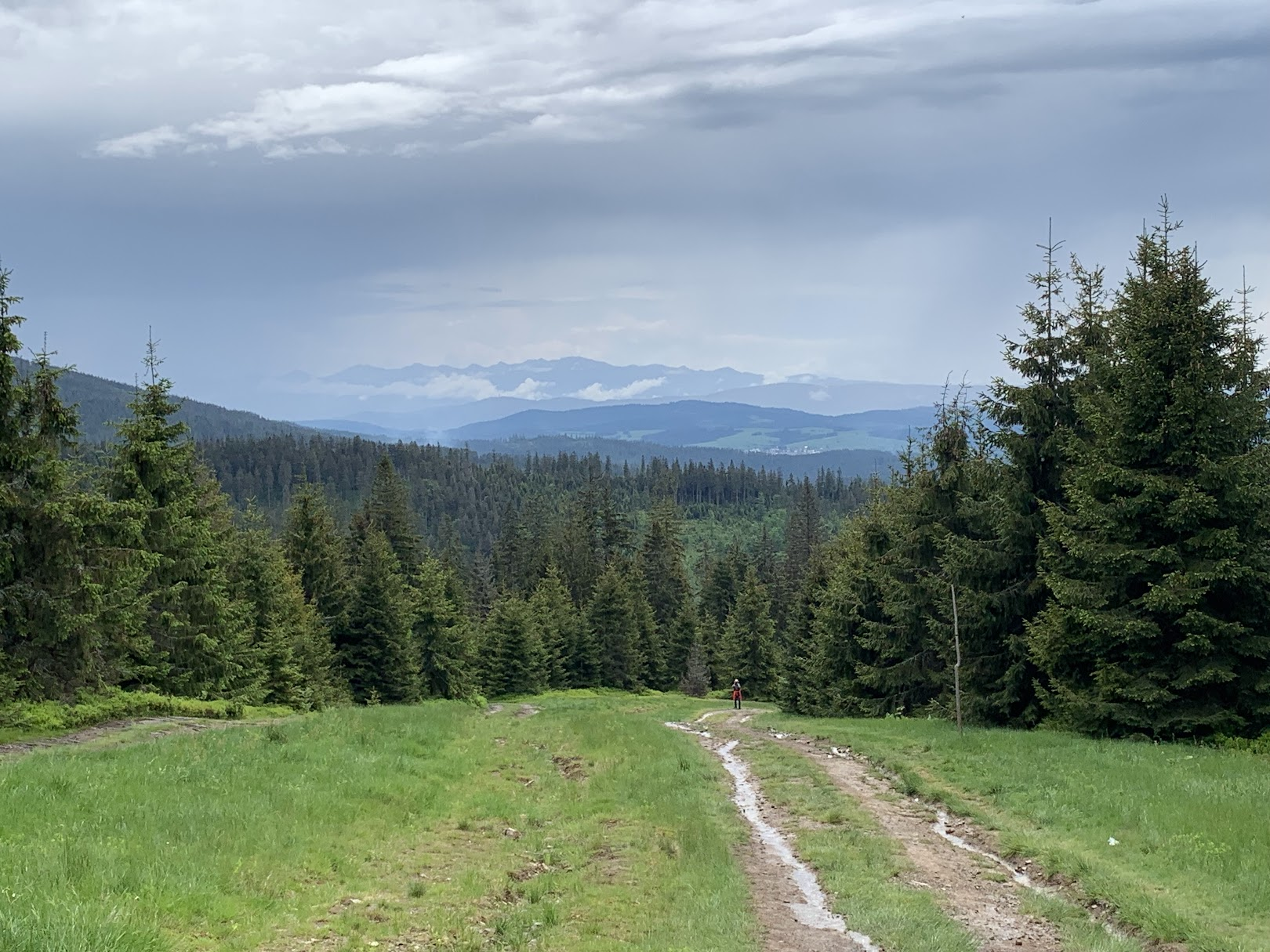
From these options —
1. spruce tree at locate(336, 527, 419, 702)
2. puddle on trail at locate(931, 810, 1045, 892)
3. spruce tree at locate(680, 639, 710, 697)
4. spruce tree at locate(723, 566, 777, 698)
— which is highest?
puddle on trail at locate(931, 810, 1045, 892)

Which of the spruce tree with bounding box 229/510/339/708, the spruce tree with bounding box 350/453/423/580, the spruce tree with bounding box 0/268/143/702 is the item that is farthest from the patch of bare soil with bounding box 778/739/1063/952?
the spruce tree with bounding box 350/453/423/580

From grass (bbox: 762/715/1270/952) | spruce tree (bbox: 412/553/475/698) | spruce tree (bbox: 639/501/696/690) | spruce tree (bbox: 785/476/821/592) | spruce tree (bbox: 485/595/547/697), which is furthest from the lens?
spruce tree (bbox: 785/476/821/592)

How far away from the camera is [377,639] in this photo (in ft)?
164

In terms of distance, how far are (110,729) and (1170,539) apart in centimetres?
2533

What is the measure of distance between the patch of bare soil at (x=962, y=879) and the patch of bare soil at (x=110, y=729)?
1531cm

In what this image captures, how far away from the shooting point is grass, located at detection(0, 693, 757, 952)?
8492mm

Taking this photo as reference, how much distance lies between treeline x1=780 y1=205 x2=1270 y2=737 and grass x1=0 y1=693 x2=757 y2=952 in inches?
411

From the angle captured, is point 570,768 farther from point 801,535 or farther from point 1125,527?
point 801,535

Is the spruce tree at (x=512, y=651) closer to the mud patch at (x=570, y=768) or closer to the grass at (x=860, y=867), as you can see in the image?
the mud patch at (x=570, y=768)

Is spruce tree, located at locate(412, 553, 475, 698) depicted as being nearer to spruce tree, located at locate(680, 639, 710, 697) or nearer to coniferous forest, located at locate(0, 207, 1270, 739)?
coniferous forest, located at locate(0, 207, 1270, 739)

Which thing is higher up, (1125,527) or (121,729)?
(1125,527)

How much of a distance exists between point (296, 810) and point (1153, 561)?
18847 millimetres

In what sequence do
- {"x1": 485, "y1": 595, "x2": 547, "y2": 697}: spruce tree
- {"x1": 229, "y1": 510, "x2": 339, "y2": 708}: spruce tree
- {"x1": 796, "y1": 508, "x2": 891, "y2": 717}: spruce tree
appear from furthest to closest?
{"x1": 485, "y1": 595, "x2": 547, "y2": 697}: spruce tree
{"x1": 796, "y1": 508, "x2": 891, "y2": 717}: spruce tree
{"x1": 229, "y1": 510, "x2": 339, "y2": 708}: spruce tree

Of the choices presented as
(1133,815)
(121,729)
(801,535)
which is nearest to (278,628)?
(121,729)
